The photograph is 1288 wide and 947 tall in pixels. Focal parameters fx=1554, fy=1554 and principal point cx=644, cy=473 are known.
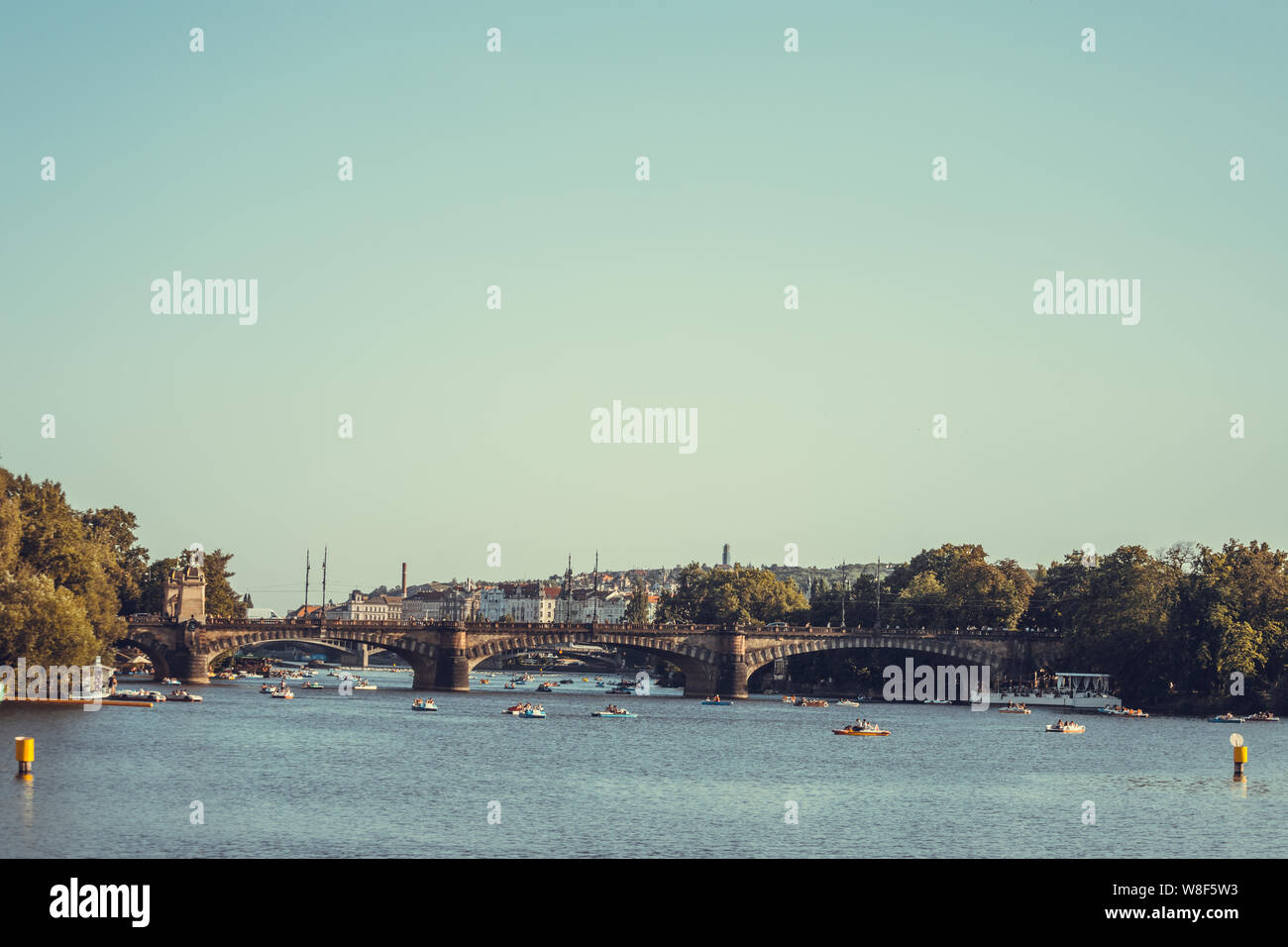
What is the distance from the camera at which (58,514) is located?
12275 cm

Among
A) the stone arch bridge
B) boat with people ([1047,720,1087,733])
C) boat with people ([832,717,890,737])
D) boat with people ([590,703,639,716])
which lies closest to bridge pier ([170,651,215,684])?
the stone arch bridge

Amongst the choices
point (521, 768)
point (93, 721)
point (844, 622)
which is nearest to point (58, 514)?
point (93, 721)

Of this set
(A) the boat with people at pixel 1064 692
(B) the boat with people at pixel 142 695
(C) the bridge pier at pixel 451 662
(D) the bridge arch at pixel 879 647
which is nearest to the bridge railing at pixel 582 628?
(D) the bridge arch at pixel 879 647

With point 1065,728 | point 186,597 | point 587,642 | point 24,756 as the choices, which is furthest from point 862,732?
point 186,597

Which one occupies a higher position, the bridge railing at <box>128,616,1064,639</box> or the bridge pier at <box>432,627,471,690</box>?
the bridge railing at <box>128,616,1064,639</box>

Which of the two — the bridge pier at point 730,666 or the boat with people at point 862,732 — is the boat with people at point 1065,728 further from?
the bridge pier at point 730,666

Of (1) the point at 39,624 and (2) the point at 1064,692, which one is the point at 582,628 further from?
(1) the point at 39,624

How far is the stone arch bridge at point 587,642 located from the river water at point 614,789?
33.0 m

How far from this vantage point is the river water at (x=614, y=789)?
5522cm

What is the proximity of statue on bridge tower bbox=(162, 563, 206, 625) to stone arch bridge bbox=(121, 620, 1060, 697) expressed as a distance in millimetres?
1826

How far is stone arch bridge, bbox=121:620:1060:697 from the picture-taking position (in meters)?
156

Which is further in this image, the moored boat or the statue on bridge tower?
the statue on bridge tower

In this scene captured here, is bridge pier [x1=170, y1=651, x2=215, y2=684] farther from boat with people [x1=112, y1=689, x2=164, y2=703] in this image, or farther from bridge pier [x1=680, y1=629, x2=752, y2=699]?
bridge pier [x1=680, y1=629, x2=752, y2=699]
